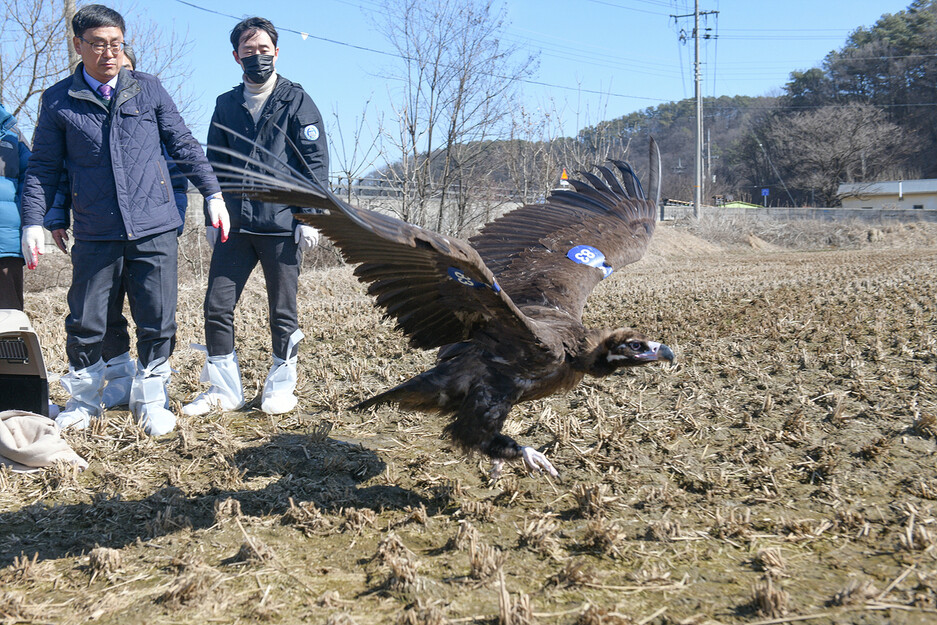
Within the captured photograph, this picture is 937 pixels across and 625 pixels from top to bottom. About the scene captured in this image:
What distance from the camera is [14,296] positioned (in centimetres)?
423

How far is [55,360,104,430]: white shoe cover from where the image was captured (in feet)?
13.3

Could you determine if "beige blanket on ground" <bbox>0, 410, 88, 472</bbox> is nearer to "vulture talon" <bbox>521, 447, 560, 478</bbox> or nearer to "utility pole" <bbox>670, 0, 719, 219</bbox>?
"vulture talon" <bbox>521, 447, 560, 478</bbox>

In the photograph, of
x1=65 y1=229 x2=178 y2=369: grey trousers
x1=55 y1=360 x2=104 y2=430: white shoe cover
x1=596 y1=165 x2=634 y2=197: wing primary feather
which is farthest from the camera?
x1=596 y1=165 x2=634 y2=197: wing primary feather

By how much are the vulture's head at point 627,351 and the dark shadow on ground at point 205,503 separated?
1.18m

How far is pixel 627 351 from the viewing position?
3.58 m

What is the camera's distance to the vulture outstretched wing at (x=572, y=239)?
4477mm

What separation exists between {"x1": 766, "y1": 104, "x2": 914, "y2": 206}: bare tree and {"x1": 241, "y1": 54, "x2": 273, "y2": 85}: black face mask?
52.7 metres

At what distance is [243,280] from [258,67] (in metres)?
1.33

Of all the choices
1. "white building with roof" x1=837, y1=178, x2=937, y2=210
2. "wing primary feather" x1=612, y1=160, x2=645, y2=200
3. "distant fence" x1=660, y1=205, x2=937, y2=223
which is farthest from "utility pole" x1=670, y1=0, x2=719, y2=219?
"wing primary feather" x1=612, y1=160, x2=645, y2=200

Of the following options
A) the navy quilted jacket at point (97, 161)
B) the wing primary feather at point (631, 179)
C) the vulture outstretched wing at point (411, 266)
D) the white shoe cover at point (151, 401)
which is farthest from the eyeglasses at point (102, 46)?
the wing primary feather at point (631, 179)

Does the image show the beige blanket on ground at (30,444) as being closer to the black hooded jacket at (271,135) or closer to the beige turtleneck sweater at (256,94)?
the black hooded jacket at (271,135)

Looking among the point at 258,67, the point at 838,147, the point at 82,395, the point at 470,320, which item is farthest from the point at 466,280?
the point at 838,147

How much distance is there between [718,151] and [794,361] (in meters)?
78.2

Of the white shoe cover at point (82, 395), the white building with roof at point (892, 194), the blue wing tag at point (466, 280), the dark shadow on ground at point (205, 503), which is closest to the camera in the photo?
the dark shadow on ground at point (205, 503)
